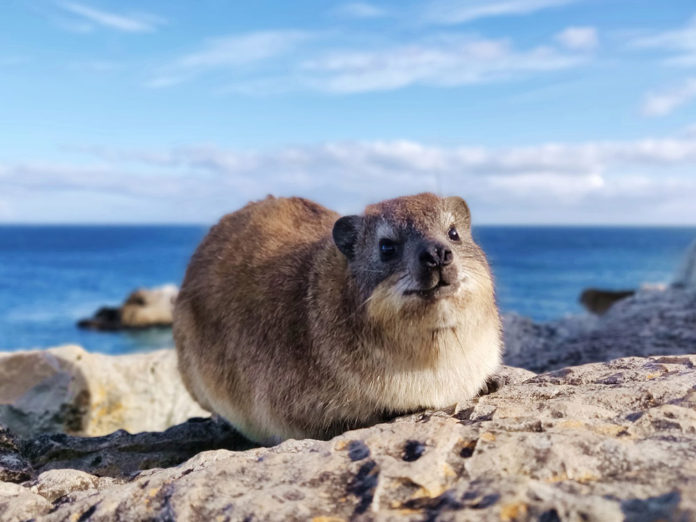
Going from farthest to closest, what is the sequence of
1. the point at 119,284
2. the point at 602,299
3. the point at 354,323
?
1. the point at 119,284
2. the point at 602,299
3. the point at 354,323

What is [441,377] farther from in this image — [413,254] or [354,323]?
[413,254]

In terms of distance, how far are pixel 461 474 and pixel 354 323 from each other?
1808 millimetres

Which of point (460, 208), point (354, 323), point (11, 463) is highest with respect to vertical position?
point (460, 208)

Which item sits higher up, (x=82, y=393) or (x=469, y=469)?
(x=469, y=469)

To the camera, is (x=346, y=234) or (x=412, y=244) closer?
(x=412, y=244)

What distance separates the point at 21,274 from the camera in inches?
3250

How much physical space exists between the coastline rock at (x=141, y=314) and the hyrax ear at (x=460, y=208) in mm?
36136

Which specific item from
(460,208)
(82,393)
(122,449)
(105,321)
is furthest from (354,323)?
(105,321)

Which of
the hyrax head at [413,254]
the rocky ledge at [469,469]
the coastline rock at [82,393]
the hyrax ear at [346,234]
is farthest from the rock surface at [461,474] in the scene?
the coastline rock at [82,393]

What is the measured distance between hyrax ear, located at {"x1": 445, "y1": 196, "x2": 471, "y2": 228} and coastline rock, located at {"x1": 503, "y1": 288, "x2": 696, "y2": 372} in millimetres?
4278

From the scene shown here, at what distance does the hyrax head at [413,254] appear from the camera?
175 inches

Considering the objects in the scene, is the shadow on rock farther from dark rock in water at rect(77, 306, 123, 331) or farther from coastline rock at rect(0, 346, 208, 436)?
dark rock in water at rect(77, 306, 123, 331)

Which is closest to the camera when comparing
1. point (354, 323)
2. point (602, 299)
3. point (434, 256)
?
point (434, 256)

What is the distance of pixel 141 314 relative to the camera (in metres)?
40.4
